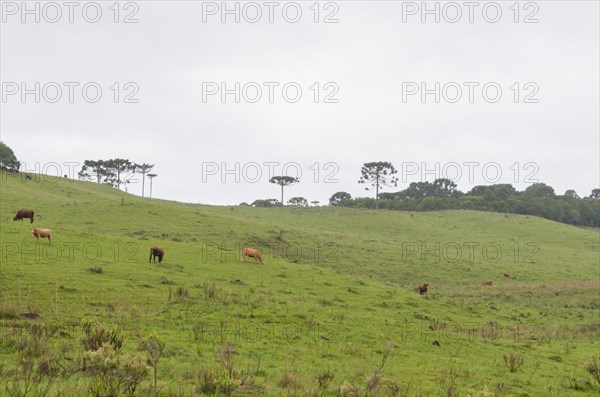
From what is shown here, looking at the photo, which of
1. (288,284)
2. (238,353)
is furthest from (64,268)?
(238,353)

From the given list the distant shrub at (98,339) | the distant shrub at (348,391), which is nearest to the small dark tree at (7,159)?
the distant shrub at (98,339)

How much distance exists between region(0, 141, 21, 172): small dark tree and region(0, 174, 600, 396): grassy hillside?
25.0 meters

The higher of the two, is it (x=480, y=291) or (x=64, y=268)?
(x=64, y=268)

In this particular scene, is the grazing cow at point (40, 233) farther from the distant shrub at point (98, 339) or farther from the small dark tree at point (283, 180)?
the small dark tree at point (283, 180)

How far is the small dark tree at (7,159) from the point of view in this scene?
75.9 m

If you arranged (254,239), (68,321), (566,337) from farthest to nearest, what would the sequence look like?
(254,239), (566,337), (68,321)

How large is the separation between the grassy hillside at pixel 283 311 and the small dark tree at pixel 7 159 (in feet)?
82.1

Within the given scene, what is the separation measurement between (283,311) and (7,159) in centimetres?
7040

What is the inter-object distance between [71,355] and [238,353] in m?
4.12

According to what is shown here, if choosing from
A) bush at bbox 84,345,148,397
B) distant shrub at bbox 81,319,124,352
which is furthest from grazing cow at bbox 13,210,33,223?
bush at bbox 84,345,148,397

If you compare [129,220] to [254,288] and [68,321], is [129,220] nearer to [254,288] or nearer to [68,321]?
[254,288]

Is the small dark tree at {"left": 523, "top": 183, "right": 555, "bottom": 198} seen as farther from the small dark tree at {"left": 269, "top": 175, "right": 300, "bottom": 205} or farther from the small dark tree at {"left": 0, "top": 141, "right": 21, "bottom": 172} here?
the small dark tree at {"left": 0, "top": 141, "right": 21, "bottom": 172}

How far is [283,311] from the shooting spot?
20.6 m

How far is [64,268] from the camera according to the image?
23.6 metres
